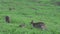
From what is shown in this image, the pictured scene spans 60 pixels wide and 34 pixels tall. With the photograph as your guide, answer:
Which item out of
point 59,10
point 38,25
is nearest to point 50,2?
point 59,10

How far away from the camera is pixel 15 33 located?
18.6 metres

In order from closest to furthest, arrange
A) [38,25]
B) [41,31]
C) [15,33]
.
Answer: [15,33], [41,31], [38,25]

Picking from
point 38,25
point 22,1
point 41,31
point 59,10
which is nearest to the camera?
point 41,31

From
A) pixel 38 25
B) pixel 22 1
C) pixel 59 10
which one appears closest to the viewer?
pixel 38 25

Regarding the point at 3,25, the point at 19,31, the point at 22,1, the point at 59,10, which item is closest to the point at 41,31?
the point at 19,31

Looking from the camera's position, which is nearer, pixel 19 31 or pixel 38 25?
pixel 19 31

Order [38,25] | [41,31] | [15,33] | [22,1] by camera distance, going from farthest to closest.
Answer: [22,1] < [38,25] < [41,31] < [15,33]

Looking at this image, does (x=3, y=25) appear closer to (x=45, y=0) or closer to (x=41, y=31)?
(x=41, y=31)

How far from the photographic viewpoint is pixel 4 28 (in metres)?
20.0

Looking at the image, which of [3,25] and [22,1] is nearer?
[3,25]

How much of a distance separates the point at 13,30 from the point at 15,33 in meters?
1.10

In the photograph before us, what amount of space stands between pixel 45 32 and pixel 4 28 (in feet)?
10.5

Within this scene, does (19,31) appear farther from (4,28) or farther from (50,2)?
(50,2)

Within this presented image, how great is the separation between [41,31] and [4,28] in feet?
9.48
